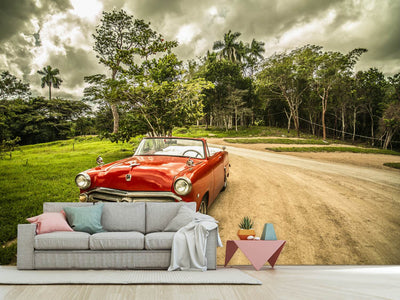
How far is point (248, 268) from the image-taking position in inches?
70.9

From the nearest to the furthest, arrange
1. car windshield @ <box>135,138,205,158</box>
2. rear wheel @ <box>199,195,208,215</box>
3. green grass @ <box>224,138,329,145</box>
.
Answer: rear wheel @ <box>199,195,208,215</box>
car windshield @ <box>135,138,205,158</box>
green grass @ <box>224,138,329,145</box>

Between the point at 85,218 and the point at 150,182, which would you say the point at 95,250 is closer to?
A: the point at 85,218

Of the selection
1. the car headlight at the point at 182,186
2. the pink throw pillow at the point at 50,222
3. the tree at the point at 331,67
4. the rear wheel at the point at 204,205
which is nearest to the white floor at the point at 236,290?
the pink throw pillow at the point at 50,222

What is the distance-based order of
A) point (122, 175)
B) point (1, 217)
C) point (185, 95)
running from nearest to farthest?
point (122, 175), point (1, 217), point (185, 95)

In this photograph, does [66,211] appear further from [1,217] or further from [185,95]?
[185,95]

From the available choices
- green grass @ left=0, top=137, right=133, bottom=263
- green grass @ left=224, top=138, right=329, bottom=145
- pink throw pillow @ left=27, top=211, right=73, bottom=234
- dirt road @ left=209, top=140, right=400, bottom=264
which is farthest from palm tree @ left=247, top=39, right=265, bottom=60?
pink throw pillow @ left=27, top=211, right=73, bottom=234

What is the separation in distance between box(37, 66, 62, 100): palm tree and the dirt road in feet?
8.63

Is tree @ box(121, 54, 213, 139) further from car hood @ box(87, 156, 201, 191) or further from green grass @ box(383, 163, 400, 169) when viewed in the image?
green grass @ box(383, 163, 400, 169)

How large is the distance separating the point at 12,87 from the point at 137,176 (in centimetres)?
236

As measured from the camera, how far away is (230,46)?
4.02m

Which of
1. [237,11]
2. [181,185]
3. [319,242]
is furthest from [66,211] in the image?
[237,11]

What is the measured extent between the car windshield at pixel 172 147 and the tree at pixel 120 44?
3.03 ft

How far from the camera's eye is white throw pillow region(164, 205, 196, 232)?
5.69ft

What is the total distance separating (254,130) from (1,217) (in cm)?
694
